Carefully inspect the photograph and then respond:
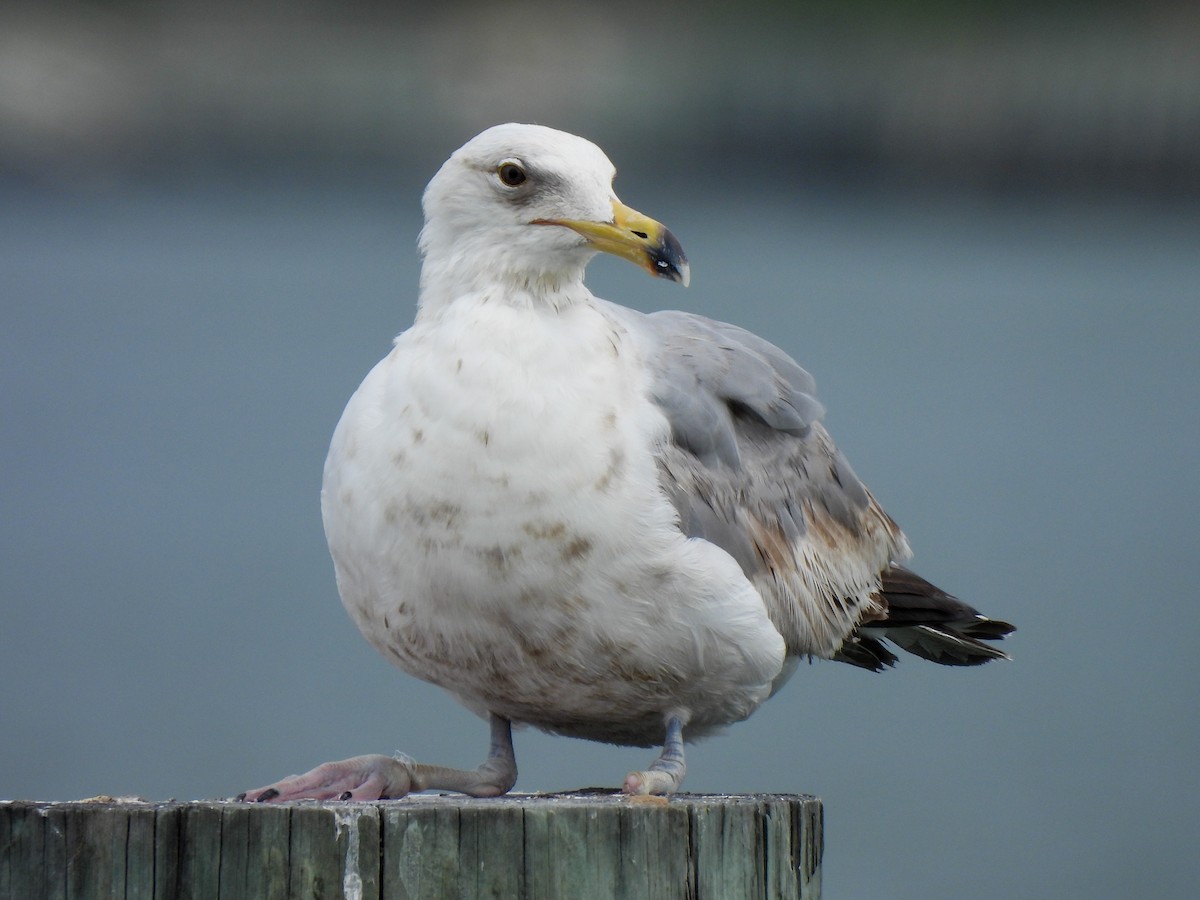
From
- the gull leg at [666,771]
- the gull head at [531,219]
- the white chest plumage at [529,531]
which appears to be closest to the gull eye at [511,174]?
the gull head at [531,219]

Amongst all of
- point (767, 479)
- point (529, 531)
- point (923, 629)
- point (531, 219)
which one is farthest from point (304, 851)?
point (923, 629)

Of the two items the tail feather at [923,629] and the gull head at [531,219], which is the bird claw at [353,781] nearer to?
the gull head at [531,219]

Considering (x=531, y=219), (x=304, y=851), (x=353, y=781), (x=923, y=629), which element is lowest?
(x=304, y=851)

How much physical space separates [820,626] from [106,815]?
1.68 m

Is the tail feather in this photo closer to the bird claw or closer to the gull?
the gull

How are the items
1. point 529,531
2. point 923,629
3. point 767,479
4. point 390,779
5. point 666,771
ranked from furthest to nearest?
point 923,629 < point 767,479 < point 390,779 < point 666,771 < point 529,531

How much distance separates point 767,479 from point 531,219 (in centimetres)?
77

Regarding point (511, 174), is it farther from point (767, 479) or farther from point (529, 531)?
point (767, 479)

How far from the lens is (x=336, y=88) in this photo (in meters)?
5.42

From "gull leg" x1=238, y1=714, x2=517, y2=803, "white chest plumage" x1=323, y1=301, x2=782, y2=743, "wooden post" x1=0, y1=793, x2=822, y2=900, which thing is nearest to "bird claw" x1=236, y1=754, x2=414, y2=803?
"gull leg" x1=238, y1=714, x2=517, y2=803

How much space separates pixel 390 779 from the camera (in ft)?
9.75

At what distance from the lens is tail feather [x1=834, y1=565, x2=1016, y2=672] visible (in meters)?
3.67

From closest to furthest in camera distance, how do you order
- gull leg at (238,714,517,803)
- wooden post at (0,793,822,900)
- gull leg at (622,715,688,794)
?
wooden post at (0,793,822,900), gull leg at (622,715,688,794), gull leg at (238,714,517,803)

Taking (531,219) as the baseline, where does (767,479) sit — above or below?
below
